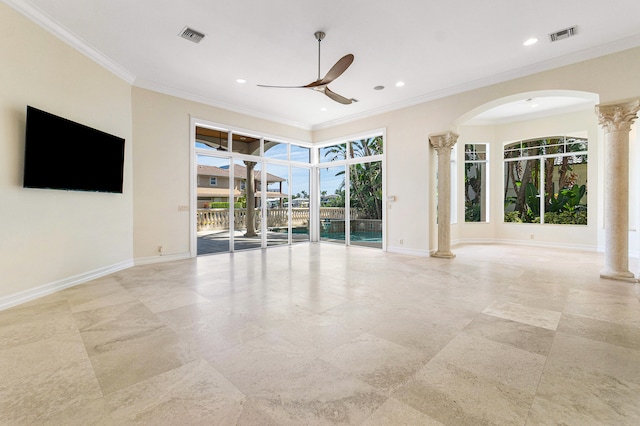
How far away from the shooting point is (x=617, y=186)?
173 inches

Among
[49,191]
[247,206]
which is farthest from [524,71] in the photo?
[49,191]

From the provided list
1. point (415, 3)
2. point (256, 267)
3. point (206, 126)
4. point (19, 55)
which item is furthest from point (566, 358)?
point (206, 126)

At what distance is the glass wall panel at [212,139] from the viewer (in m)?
6.61

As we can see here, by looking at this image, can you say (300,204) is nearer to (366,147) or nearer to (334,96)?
(366,147)

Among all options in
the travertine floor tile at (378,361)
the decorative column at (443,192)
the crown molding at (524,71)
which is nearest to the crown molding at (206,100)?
the crown molding at (524,71)

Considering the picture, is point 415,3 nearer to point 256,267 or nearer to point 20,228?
point 256,267

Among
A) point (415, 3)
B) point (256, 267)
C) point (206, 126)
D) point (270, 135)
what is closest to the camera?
point (415, 3)

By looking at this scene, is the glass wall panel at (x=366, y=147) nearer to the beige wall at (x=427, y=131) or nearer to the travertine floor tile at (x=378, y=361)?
the beige wall at (x=427, y=131)

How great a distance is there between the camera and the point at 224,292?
12.7 feet

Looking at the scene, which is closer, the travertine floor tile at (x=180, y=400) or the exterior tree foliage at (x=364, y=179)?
the travertine floor tile at (x=180, y=400)

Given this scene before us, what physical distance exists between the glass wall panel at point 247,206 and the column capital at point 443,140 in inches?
172

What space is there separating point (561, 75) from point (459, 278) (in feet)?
12.4

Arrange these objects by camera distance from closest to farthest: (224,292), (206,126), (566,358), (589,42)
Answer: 1. (566,358)
2. (224,292)
3. (589,42)
4. (206,126)

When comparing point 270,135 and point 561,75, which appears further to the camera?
point 270,135
